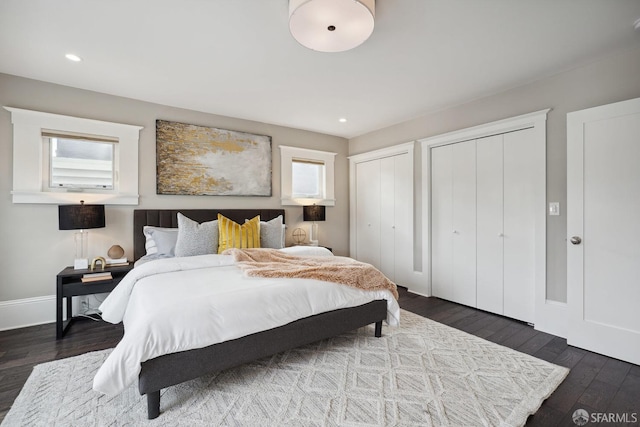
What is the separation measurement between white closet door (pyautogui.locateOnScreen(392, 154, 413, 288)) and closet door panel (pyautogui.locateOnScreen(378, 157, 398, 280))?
6 centimetres

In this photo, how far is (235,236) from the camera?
323 cm

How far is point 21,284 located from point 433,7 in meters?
4.42

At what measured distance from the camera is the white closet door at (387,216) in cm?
454

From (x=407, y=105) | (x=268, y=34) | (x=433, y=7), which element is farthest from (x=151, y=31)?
(x=407, y=105)

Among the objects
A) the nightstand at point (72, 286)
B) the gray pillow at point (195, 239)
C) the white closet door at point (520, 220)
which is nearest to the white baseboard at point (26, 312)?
the nightstand at point (72, 286)

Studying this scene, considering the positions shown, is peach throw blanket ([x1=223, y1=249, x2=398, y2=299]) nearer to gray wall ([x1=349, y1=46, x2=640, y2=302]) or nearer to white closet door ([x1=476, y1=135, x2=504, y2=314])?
white closet door ([x1=476, y1=135, x2=504, y2=314])

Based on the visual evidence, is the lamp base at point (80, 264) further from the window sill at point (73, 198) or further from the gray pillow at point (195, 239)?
the gray pillow at point (195, 239)

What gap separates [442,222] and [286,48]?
9.38ft

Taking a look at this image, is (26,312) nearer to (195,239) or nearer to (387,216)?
(195,239)

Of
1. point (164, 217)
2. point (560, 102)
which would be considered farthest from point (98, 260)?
point (560, 102)

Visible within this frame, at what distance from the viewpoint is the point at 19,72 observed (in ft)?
9.20

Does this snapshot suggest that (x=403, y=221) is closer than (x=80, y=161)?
No

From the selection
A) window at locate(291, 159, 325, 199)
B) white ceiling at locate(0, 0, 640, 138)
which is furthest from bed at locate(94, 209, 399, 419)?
window at locate(291, 159, 325, 199)

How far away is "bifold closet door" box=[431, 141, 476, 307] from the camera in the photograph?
357 centimetres
